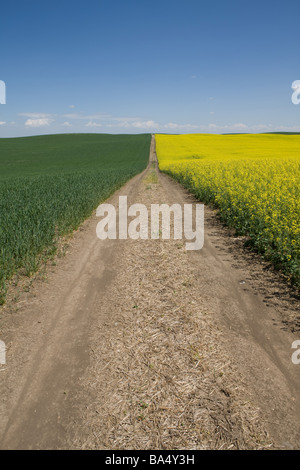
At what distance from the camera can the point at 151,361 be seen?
4227 mm

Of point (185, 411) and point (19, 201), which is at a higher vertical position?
point (19, 201)

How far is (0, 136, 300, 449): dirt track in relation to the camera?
3.20 meters

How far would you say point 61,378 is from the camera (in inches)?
156

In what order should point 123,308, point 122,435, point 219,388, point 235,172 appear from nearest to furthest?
point 122,435 < point 219,388 < point 123,308 < point 235,172

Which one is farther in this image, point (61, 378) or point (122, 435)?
point (61, 378)

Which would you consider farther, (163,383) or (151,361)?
(151,361)

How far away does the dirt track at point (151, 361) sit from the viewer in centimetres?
320

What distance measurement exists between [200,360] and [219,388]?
528mm
